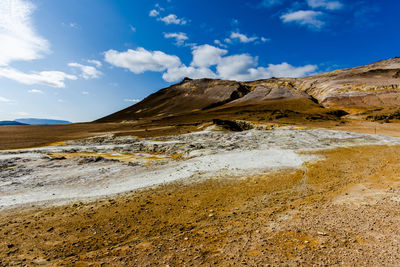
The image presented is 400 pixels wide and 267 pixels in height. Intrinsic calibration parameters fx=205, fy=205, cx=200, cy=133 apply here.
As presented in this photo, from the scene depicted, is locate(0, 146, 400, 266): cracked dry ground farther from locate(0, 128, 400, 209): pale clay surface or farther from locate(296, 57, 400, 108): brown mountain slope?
locate(296, 57, 400, 108): brown mountain slope

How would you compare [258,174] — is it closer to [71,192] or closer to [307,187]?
[307,187]

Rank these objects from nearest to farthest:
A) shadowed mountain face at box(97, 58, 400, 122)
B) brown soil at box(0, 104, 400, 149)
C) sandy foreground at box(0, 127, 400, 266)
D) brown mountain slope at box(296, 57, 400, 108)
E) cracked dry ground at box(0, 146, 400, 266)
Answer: cracked dry ground at box(0, 146, 400, 266), sandy foreground at box(0, 127, 400, 266), brown soil at box(0, 104, 400, 149), brown mountain slope at box(296, 57, 400, 108), shadowed mountain face at box(97, 58, 400, 122)

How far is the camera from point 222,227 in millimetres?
8070

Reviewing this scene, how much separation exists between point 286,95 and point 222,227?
137355 millimetres

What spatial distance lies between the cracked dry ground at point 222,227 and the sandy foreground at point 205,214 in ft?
0.12

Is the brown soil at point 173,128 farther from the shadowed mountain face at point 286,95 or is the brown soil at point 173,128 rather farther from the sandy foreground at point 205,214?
the sandy foreground at point 205,214

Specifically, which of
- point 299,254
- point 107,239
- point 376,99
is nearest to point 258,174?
point 299,254

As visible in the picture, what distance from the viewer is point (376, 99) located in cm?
8838

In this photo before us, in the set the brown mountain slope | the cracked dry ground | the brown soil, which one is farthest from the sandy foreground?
the brown mountain slope

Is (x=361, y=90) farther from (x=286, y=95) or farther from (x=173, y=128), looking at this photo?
(x=173, y=128)

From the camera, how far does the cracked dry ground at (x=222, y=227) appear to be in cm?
623

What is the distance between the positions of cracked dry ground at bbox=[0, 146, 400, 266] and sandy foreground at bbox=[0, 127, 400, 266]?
0.04 meters

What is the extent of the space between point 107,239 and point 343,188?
1242 cm

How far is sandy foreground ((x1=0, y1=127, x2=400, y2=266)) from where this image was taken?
639cm
